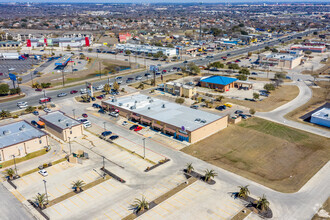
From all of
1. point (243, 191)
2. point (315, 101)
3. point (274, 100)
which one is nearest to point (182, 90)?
point (274, 100)

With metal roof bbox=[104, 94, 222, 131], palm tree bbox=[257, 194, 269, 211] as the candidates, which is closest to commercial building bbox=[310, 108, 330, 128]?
metal roof bbox=[104, 94, 222, 131]

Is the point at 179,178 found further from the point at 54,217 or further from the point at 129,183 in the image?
the point at 54,217

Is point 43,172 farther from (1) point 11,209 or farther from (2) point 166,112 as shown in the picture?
(2) point 166,112

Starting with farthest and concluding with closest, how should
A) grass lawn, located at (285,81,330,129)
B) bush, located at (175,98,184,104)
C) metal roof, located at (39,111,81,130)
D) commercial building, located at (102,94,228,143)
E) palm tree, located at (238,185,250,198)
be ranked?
bush, located at (175,98,184,104), grass lawn, located at (285,81,330,129), metal roof, located at (39,111,81,130), commercial building, located at (102,94,228,143), palm tree, located at (238,185,250,198)

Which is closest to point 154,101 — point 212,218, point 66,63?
point 212,218

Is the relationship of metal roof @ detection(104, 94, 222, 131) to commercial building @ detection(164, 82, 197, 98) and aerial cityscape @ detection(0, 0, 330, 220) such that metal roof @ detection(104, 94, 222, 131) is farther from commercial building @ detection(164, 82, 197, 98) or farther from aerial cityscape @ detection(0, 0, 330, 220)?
commercial building @ detection(164, 82, 197, 98)

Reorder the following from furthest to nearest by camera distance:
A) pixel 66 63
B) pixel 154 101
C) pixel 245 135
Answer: pixel 66 63
pixel 154 101
pixel 245 135
